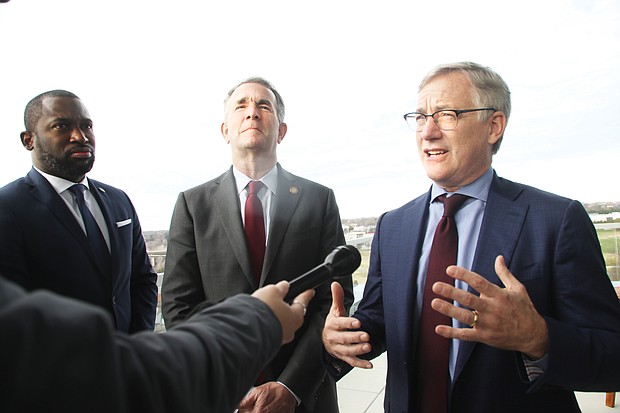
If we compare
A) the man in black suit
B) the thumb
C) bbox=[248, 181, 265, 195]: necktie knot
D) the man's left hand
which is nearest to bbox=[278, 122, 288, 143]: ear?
bbox=[248, 181, 265, 195]: necktie knot

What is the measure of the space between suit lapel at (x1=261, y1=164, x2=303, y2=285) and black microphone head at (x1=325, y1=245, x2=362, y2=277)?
491 mm

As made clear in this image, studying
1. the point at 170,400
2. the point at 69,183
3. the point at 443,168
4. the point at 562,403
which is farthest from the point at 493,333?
the point at 69,183

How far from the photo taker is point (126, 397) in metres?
0.51

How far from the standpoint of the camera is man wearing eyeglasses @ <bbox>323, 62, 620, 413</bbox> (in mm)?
1045

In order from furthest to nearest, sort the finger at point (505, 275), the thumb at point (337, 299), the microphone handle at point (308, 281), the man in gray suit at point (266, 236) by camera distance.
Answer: the man in gray suit at point (266, 236) → the thumb at point (337, 299) → the finger at point (505, 275) → the microphone handle at point (308, 281)

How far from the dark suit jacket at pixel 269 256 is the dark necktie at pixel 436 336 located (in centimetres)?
40

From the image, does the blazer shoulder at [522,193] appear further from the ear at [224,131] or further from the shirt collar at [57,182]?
the shirt collar at [57,182]

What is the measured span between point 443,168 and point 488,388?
2.31ft

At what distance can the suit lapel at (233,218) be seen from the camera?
156cm

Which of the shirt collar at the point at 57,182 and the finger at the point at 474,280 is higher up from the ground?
the shirt collar at the point at 57,182

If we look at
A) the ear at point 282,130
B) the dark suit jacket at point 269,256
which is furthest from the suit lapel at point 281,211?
the ear at point 282,130

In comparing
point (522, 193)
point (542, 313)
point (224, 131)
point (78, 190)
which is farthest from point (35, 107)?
point (542, 313)

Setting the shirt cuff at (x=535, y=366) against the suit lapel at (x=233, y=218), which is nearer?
the shirt cuff at (x=535, y=366)

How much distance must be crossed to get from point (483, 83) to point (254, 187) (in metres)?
0.95
